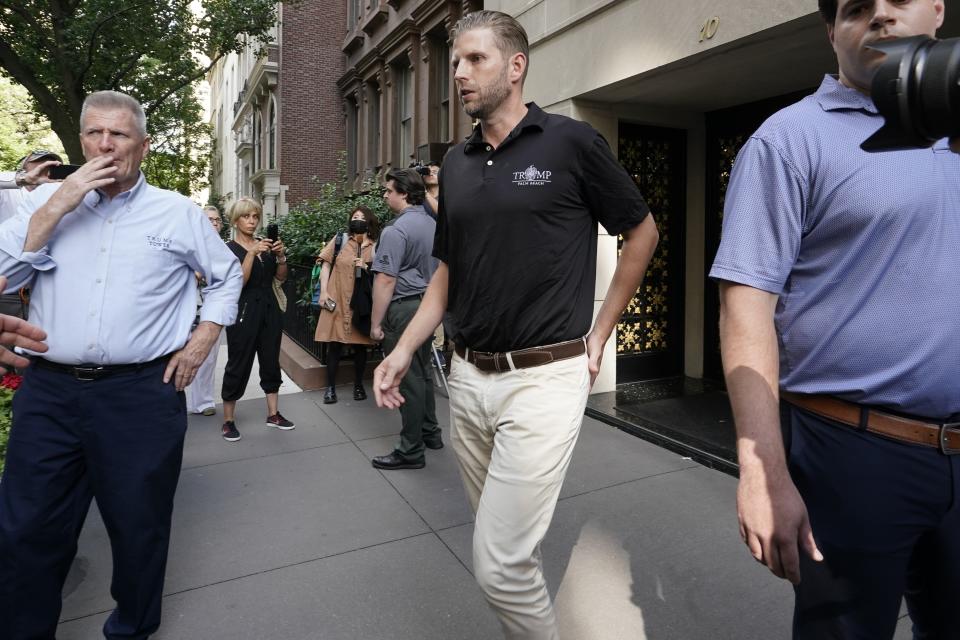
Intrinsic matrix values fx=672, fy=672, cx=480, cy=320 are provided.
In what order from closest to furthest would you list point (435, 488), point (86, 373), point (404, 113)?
point (86, 373) → point (435, 488) → point (404, 113)

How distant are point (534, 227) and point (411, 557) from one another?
212 centimetres

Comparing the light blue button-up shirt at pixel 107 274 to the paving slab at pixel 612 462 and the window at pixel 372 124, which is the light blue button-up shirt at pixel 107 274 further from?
the window at pixel 372 124

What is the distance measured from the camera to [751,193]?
5.08 feet

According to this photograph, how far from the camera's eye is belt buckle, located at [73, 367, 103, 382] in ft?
8.51

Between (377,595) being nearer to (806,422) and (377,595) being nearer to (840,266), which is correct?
(806,422)

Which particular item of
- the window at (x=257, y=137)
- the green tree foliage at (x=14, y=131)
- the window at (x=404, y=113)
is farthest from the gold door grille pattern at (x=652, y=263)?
the green tree foliage at (x=14, y=131)

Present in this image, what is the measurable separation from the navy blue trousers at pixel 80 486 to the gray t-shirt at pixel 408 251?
2660 millimetres


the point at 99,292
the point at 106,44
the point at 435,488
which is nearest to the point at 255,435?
the point at 435,488

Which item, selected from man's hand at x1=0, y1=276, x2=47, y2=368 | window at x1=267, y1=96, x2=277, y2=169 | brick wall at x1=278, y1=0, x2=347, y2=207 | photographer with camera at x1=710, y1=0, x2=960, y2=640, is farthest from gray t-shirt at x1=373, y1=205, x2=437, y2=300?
window at x1=267, y1=96, x2=277, y2=169

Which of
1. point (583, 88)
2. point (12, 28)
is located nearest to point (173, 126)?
point (12, 28)

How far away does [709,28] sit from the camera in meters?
5.26

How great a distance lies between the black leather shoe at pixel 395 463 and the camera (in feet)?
16.5

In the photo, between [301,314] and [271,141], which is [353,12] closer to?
[271,141]

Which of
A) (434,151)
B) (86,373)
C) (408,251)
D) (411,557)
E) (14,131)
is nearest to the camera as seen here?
(86,373)
